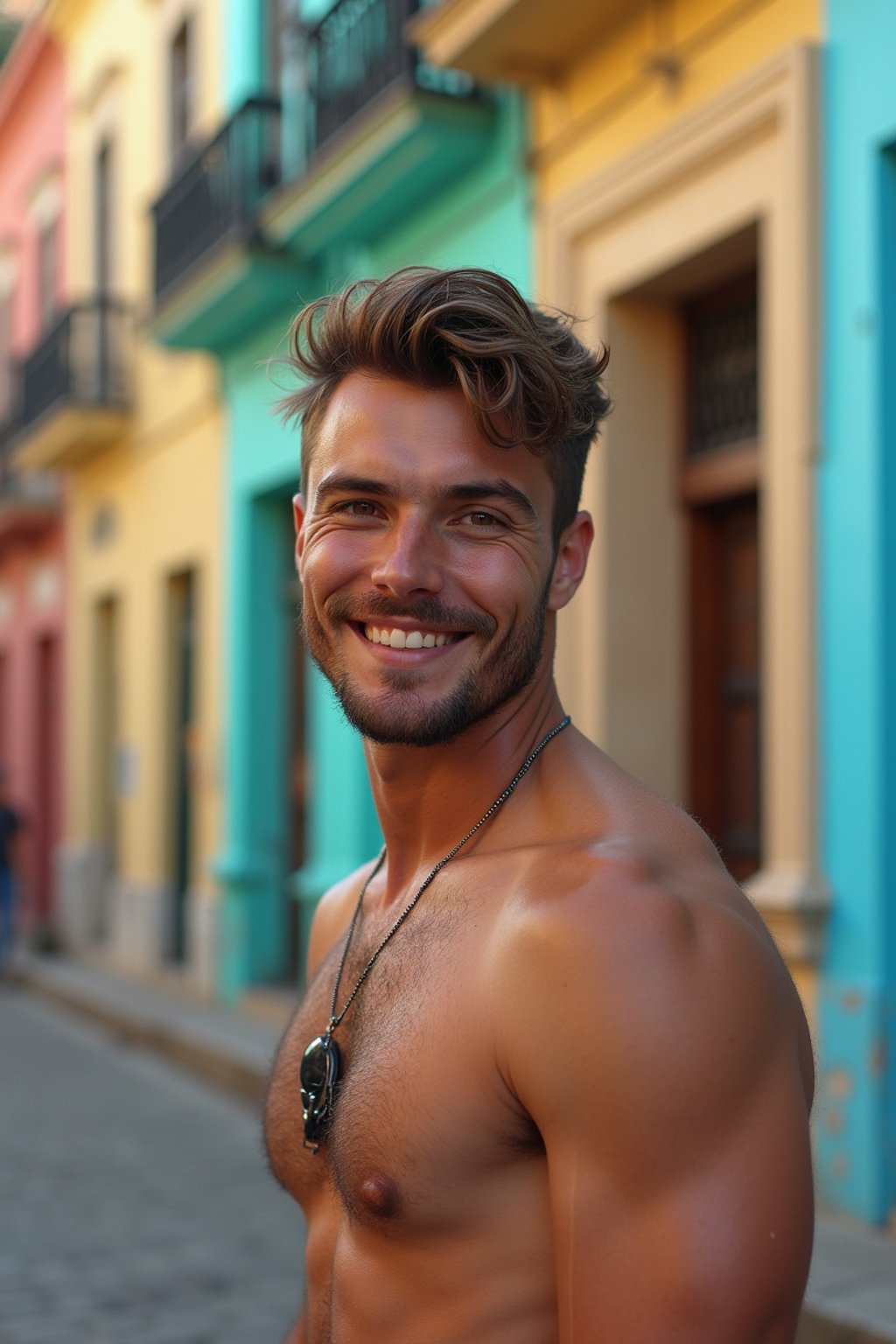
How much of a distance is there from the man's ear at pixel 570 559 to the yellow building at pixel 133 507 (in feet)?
30.6

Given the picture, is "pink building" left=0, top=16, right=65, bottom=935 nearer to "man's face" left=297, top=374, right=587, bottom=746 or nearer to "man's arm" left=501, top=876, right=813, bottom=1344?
"man's face" left=297, top=374, right=587, bottom=746

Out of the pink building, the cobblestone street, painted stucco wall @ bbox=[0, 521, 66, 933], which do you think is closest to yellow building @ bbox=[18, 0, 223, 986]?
the pink building

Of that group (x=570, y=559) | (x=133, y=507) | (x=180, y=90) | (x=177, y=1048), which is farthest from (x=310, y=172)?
(x=570, y=559)

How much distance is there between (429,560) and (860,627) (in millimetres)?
3509

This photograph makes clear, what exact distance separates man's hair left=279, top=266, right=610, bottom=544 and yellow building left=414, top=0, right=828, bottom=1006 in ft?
13.1

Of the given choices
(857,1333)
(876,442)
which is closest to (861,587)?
(876,442)

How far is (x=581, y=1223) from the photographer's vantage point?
4.45 ft

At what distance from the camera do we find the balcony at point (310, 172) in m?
7.48

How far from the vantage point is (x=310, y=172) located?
8.43 m

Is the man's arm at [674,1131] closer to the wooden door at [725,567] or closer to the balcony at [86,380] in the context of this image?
the wooden door at [725,567]

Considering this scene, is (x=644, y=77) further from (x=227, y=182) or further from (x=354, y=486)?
(x=354, y=486)

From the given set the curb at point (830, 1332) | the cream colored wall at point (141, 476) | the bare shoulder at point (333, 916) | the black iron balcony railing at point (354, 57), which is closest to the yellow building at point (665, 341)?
the black iron balcony railing at point (354, 57)

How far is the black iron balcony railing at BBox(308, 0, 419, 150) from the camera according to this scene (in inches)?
298

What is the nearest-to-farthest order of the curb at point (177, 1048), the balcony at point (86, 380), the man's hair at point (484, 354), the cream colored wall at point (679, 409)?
the man's hair at point (484, 354), the cream colored wall at point (679, 409), the curb at point (177, 1048), the balcony at point (86, 380)
